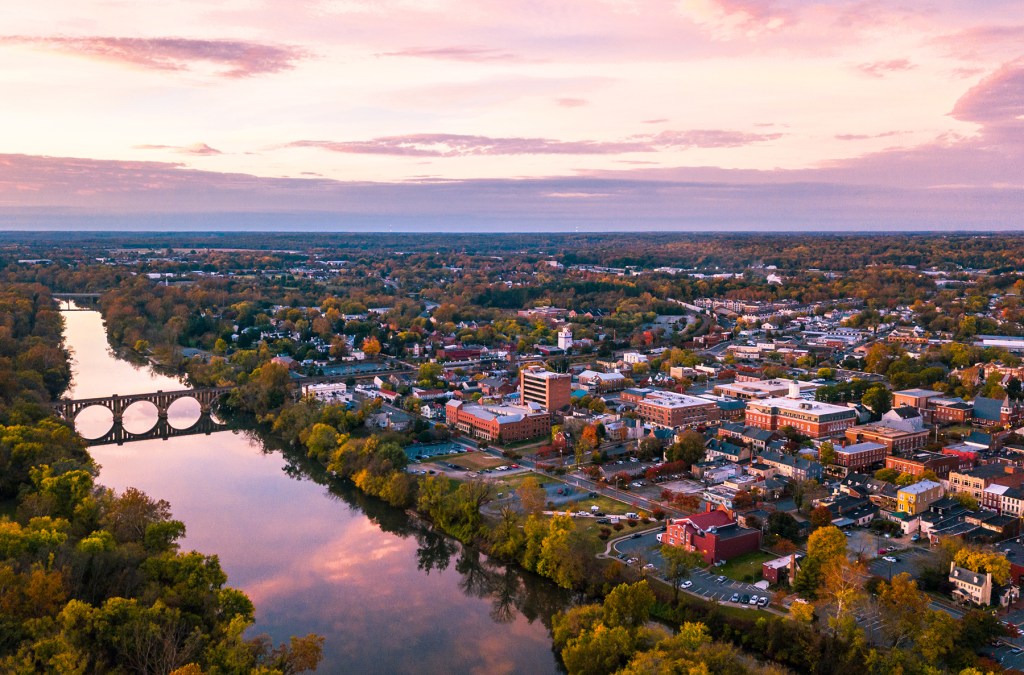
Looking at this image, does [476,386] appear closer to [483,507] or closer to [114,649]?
[483,507]

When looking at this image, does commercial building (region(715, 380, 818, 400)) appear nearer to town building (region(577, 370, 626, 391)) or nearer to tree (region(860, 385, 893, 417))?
tree (region(860, 385, 893, 417))

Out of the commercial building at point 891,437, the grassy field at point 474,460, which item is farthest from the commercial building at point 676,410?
the grassy field at point 474,460

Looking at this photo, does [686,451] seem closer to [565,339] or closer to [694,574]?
[694,574]

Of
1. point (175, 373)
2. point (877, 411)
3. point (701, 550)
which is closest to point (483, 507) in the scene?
point (701, 550)

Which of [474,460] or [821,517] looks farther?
[474,460]

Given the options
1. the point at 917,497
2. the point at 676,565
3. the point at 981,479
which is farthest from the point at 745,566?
the point at 981,479
